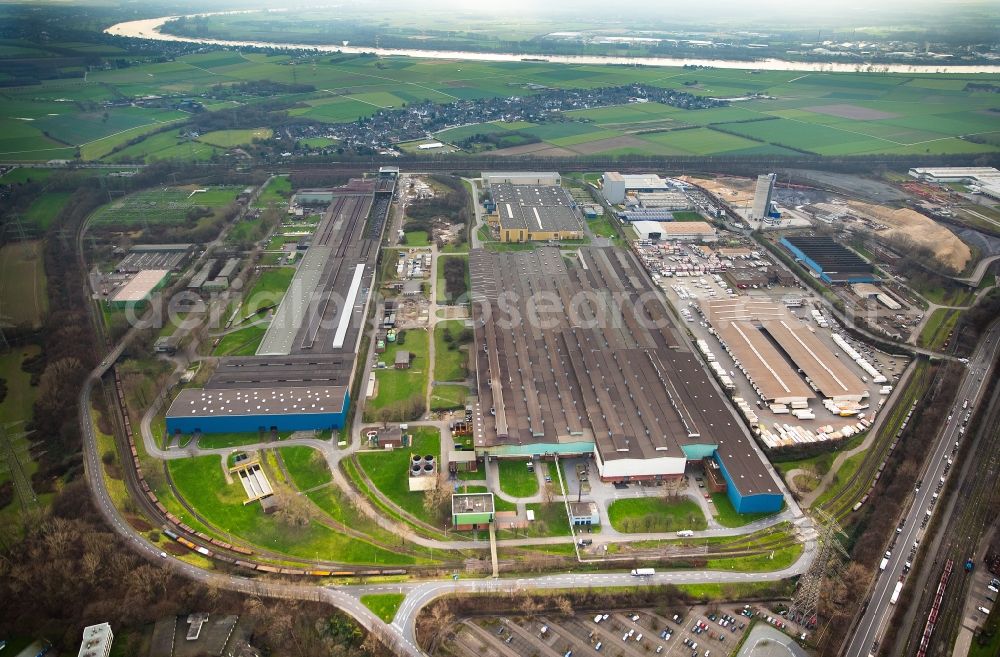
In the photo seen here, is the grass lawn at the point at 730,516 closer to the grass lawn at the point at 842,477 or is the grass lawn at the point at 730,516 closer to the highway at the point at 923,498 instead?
the grass lawn at the point at 842,477

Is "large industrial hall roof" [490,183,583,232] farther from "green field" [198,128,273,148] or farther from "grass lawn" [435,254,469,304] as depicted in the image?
"green field" [198,128,273,148]

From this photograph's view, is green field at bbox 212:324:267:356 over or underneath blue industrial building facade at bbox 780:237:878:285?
underneath

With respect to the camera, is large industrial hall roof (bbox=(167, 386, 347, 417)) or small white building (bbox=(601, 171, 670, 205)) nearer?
large industrial hall roof (bbox=(167, 386, 347, 417))

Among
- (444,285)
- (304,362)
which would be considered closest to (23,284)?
(304,362)

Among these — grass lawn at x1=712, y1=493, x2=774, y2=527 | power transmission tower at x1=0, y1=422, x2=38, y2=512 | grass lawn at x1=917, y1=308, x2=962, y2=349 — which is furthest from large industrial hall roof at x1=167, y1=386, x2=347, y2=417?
grass lawn at x1=917, y1=308, x2=962, y2=349

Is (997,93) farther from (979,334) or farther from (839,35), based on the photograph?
(979,334)

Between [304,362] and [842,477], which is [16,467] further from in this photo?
[842,477]
